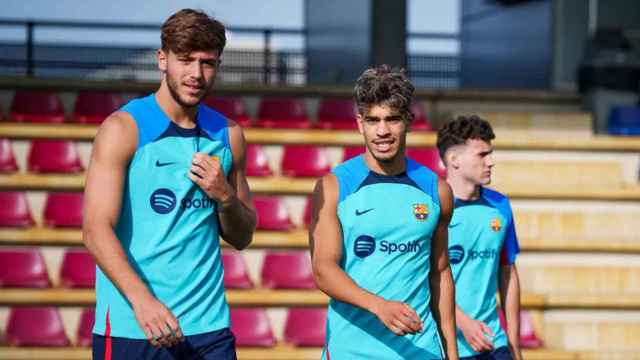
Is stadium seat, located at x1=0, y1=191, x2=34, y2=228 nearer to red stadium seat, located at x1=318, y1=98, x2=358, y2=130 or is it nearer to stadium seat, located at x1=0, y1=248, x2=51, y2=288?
stadium seat, located at x1=0, y1=248, x2=51, y2=288

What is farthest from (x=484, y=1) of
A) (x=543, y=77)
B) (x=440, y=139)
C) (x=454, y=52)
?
(x=440, y=139)

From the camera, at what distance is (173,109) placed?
3.57 m

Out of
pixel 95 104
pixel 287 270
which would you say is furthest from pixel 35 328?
pixel 95 104

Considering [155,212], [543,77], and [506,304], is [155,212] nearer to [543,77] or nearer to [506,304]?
[506,304]

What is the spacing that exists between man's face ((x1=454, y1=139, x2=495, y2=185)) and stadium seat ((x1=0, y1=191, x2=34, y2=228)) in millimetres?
4293

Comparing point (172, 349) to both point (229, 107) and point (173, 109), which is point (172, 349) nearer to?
point (173, 109)

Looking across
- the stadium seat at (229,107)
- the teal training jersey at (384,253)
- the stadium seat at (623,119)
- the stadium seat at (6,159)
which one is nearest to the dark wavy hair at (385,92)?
the teal training jersey at (384,253)

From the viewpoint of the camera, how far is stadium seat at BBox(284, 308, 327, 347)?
7.64 meters

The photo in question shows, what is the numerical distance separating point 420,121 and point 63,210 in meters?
3.55

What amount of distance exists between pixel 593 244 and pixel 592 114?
2.72m

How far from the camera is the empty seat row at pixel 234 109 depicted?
10.2m

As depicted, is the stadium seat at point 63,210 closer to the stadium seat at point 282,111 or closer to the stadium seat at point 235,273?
the stadium seat at point 235,273

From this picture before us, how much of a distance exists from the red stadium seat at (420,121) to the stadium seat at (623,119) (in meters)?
1.68

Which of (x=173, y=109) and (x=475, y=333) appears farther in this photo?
(x=475, y=333)
